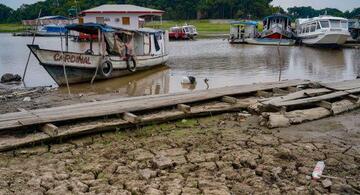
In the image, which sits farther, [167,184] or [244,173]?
[244,173]

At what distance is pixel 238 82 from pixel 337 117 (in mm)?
8659

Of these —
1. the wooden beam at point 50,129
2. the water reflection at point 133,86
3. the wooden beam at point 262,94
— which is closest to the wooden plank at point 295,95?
the wooden beam at point 262,94

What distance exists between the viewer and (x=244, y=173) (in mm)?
5348

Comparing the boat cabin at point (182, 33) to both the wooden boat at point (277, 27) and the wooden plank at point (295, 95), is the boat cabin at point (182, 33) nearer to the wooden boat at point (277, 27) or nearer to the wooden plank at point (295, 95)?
the wooden boat at point (277, 27)

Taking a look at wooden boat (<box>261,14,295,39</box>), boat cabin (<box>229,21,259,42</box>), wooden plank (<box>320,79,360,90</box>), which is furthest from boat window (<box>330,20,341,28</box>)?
wooden plank (<box>320,79,360,90</box>)

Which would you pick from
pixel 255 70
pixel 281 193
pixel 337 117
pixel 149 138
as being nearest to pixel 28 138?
pixel 149 138

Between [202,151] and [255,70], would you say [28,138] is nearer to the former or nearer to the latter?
[202,151]

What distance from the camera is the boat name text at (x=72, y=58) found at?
15.6 metres

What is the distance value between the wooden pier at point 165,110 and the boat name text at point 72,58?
771cm

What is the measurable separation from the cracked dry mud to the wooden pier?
197mm

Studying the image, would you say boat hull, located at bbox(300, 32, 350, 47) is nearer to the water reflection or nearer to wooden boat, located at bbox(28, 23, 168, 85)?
wooden boat, located at bbox(28, 23, 168, 85)

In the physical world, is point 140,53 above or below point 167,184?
above

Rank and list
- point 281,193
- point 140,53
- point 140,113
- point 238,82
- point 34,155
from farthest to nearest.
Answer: point 140,53 → point 238,82 → point 140,113 → point 34,155 → point 281,193

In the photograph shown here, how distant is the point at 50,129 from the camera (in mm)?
6535
